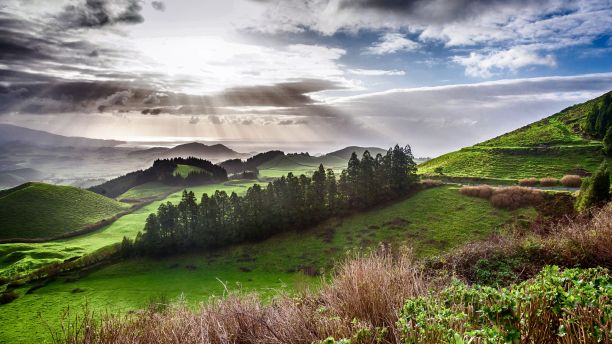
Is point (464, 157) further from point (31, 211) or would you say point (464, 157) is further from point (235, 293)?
point (31, 211)

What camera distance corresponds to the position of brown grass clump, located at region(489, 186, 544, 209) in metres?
45.6

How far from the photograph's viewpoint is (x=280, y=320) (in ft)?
16.1

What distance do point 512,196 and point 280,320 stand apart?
172 ft

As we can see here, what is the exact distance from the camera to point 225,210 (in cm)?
7050

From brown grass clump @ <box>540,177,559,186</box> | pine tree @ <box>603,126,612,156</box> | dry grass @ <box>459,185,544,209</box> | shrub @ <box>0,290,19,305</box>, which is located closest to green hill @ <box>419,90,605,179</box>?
pine tree @ <box>603,126,612,156</box>

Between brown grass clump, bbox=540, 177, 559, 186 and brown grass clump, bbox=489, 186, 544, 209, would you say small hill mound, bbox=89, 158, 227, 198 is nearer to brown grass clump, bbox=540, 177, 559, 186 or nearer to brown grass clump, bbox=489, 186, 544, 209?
brown grass clump, bbox=489, 186, 544, 209

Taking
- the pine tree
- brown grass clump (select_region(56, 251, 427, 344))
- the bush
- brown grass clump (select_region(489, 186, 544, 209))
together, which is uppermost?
the pine tree

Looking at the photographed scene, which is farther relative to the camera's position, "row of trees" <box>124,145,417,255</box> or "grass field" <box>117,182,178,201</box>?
"grass field" <box>117,182,178,201</box>

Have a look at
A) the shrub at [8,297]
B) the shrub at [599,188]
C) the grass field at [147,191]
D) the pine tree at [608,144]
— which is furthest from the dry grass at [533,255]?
the grass field at [147,191]

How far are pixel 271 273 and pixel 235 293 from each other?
48.5 metres

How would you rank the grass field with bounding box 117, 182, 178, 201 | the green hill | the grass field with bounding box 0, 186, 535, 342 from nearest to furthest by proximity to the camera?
the grass field with bounding box 0, 186, 535, 342 < the green hill < the grass field with bounding box 117, 182, 178, 201

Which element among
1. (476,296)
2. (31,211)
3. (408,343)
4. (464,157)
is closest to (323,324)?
(408,343)

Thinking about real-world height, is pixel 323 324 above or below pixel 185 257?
above

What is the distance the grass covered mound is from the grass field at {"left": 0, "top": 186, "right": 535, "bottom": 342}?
5216 centimetres
